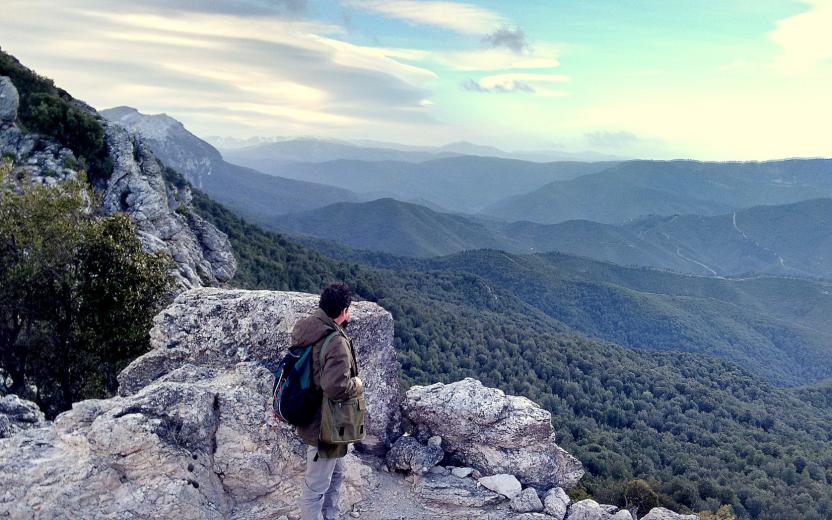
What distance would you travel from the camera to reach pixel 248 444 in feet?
32.0

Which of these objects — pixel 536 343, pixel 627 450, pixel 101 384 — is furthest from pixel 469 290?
pixel 101 384

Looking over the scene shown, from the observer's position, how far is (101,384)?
52.9 feet

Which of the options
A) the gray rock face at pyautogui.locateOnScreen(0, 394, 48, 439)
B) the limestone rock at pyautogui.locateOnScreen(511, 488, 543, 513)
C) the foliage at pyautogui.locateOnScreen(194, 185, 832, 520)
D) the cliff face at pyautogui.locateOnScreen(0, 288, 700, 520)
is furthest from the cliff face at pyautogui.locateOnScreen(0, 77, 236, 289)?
the limestone rock at pyautogui.locateOnScreen(511, 488, 543, 513)

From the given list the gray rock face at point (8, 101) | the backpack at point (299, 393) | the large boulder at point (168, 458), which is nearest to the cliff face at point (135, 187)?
the gray rock face at point (8, 101)

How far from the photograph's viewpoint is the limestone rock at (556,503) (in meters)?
11.0

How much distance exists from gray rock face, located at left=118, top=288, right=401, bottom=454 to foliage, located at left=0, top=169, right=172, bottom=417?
4664 millimetres

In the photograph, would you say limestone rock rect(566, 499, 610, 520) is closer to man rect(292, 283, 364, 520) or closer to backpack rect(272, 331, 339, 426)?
man rect(292, 283, 364, 520)

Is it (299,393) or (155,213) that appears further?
(155,213)

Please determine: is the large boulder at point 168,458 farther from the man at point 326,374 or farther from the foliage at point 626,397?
the foliage at point 626,397

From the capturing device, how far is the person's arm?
750 centimetres

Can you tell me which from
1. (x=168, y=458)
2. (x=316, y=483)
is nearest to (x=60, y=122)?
(x=168, y=458)

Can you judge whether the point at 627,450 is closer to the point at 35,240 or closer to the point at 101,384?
the point at 101,384

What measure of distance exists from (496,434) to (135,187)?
36.1 metres

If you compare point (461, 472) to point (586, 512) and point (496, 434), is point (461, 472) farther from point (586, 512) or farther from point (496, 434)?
point (586, 512)
